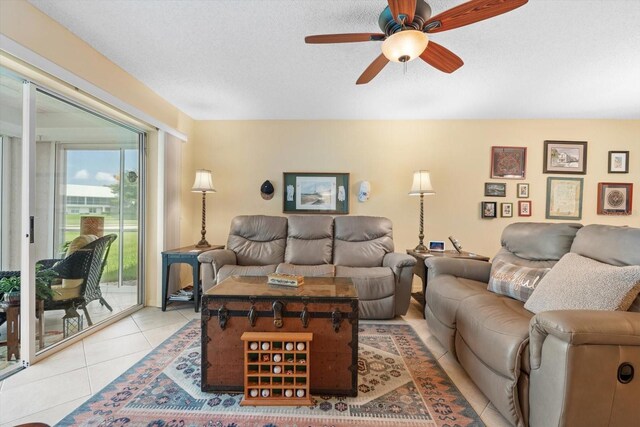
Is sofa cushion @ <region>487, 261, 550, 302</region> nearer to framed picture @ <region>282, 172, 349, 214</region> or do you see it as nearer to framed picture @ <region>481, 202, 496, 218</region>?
framed picture @ <region>481, 202, 496, 218</region>

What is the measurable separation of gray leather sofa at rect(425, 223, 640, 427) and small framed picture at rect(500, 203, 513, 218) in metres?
1.77

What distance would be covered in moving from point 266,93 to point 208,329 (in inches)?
92.5

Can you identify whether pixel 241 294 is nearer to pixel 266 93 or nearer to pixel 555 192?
pixel 266 93

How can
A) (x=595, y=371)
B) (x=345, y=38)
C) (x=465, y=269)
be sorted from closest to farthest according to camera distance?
(x=595, y=371), (x=345, y=38), (x=465, y=269)

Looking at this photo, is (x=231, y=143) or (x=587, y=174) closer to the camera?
(x=587, y=174)

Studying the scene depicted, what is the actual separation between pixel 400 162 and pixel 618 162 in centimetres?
271

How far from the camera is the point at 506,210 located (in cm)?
361

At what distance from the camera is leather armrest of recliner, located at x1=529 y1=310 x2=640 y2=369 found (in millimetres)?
1074

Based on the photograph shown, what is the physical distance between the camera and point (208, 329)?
1.59 metres

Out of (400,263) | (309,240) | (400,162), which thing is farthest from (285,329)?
(400,162)

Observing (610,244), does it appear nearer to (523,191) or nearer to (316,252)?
(523,191)

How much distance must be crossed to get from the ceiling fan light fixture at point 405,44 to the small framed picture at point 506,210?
289 centimetres

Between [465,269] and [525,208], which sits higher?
[525,208]

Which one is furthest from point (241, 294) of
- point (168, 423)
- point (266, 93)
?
point (266, 93)
